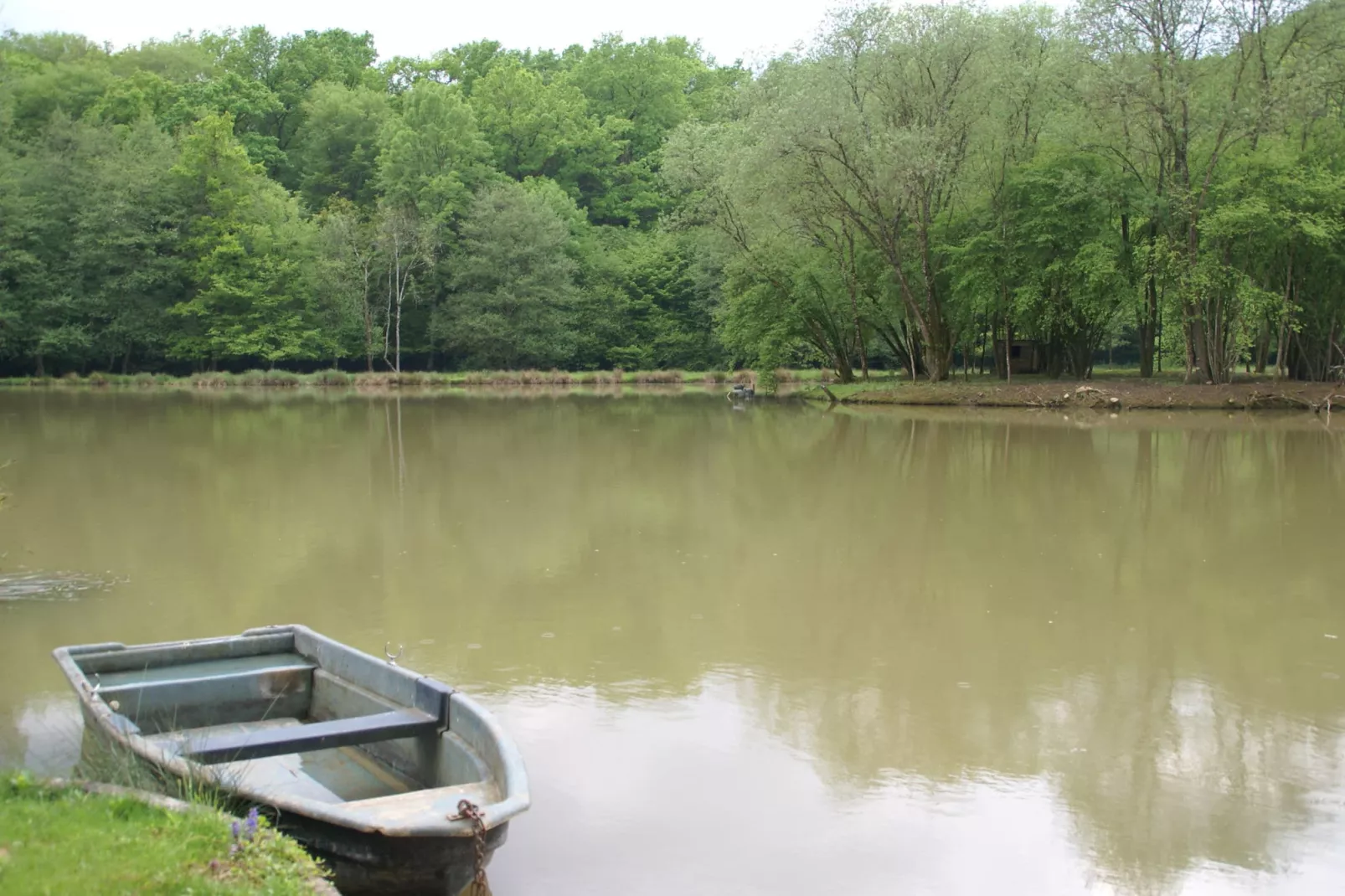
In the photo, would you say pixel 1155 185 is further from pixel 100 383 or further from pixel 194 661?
pixel 100 383

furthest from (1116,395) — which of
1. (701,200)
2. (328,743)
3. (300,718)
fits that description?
(328,743)

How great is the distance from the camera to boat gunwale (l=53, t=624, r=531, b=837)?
4.01 m

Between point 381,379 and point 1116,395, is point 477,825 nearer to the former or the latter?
point 1116,395

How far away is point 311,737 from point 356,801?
52 cm

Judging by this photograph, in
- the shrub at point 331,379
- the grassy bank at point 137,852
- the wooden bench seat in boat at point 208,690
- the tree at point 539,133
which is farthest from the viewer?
the tree at point 539,133

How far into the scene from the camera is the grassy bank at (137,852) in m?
3.54

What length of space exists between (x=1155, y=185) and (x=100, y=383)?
40732mm

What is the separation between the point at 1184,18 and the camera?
29.2 meters

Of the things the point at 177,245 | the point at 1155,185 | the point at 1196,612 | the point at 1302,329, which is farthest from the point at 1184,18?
the point at 177,245

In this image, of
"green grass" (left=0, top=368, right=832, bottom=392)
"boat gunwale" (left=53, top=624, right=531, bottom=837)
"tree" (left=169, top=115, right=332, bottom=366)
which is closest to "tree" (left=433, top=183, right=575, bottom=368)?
"green grass" (left=0, top=368, right=832, bottom=392)

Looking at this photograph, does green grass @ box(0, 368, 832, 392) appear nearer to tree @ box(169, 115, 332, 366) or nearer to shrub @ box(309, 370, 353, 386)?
shrub @ box(309, 370, 353, 386)

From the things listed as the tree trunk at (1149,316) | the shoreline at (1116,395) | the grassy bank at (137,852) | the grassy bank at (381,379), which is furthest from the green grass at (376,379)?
the grassy bank at (137,852)

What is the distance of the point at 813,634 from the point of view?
863cm

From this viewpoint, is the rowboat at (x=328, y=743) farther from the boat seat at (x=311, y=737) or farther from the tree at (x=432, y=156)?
the tree at (x=432, y=156)
